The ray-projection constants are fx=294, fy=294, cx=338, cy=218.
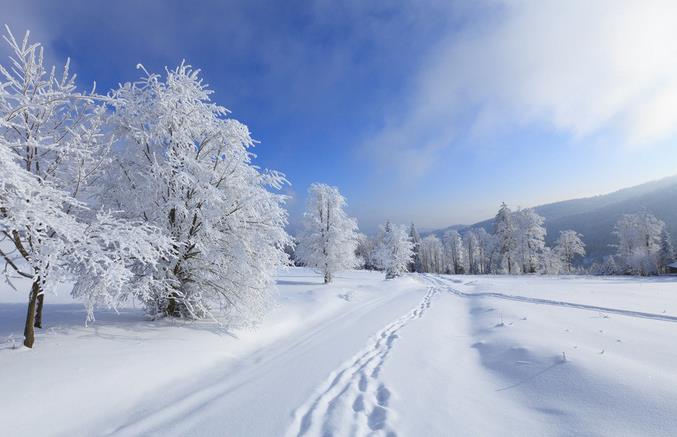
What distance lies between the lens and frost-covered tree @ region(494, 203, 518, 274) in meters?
50.8

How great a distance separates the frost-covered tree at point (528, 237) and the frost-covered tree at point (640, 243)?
452 inches

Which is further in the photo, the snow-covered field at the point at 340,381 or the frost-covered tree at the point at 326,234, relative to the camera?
the frost-covered tree at the point at 326,234

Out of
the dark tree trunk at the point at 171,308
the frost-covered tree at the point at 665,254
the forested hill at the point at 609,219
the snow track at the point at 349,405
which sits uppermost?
the forested hill at the point at 609,219

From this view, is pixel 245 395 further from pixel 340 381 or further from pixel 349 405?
pixel 349 405

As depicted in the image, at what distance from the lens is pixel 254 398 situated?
484cm

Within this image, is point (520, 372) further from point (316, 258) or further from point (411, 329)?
point (316, 258)

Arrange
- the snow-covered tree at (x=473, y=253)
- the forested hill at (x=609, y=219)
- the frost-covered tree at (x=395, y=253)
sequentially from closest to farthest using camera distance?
the frost-covered tree at (x=395, y=253) < the snow-covered tree at (x=473, y=253) < the forested hill at (x=609, y=219)

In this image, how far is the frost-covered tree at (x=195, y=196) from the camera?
802cm

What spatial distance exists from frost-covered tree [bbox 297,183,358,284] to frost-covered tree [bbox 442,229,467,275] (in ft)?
206

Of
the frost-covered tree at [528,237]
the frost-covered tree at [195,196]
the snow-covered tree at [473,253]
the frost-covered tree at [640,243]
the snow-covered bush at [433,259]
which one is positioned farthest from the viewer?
the snow-covered bush at [433,259]

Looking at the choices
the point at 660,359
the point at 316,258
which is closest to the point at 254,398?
the point at 660,359

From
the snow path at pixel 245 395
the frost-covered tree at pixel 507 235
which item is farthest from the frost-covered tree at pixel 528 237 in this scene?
the snow path at pixel 245 395

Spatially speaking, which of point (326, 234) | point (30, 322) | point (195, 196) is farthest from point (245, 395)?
point (326, 234)

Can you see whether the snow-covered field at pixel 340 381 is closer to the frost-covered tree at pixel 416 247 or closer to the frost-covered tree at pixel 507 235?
the frost-covered tree at pixel 507 235
